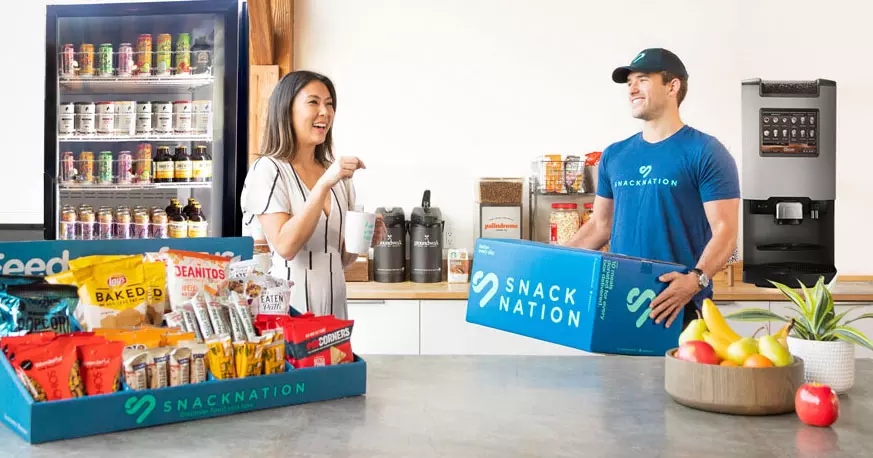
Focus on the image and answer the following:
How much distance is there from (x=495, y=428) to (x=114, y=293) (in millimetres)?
732

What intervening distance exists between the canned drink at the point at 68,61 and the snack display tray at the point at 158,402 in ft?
8.95

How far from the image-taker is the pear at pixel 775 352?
143 cm

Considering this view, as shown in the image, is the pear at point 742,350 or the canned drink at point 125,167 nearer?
the pear at point 742,350

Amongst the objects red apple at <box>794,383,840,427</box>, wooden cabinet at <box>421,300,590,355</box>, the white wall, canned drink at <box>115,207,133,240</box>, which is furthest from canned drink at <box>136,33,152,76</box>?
red apple at <box>794,383,840,427</box>

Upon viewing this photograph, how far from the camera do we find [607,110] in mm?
4297

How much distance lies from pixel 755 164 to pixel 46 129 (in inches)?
127

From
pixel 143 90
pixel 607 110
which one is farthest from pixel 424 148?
pixel 143 90

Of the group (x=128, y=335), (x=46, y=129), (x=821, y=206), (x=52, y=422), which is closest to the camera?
(x=52, y=422)

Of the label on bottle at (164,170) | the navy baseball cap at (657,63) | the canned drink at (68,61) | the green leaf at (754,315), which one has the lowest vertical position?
the green leaf at (754,315)

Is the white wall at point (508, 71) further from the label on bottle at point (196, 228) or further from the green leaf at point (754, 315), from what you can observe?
the green leaf at point (754, 315)

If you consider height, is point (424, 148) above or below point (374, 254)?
above

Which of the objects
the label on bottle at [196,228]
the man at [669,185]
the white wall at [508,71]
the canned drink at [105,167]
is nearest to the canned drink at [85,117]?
the canned drink at [105,167]

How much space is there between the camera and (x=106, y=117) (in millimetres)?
3734

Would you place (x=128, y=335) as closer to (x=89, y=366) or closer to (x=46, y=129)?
(x=89, y=366)
